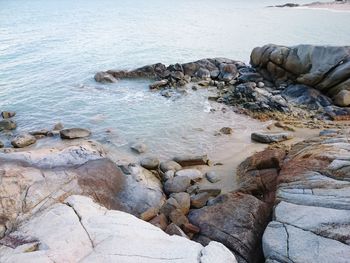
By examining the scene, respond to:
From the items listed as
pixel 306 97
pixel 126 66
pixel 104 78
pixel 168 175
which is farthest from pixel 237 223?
pixel 126 66

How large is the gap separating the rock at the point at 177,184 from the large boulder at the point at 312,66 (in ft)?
33.7

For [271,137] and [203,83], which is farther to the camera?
[203,83]

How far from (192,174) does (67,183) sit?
3987mm

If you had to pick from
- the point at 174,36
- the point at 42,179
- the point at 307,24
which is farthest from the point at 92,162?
the point at 307,24

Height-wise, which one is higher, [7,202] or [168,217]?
[7,202]

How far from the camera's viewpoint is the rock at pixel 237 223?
21.7 ft

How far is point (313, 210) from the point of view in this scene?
A: 6.43m

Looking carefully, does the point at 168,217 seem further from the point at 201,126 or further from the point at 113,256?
the point at 201,126

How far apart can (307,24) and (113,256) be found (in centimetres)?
4131

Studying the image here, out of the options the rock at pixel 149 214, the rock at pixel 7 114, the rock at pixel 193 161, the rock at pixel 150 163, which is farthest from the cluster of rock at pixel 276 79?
the rock at pixel 149 214

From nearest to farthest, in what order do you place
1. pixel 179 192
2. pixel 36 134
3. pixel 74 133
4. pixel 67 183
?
pixel 67 183 → pixel 179 192 → pixel 74 133 → pixel 36 134

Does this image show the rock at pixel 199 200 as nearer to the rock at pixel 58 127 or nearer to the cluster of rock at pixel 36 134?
the cluster of rock at pixel 36 134

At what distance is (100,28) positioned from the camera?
1813 inches

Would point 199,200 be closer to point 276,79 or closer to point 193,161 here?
point 193,161
